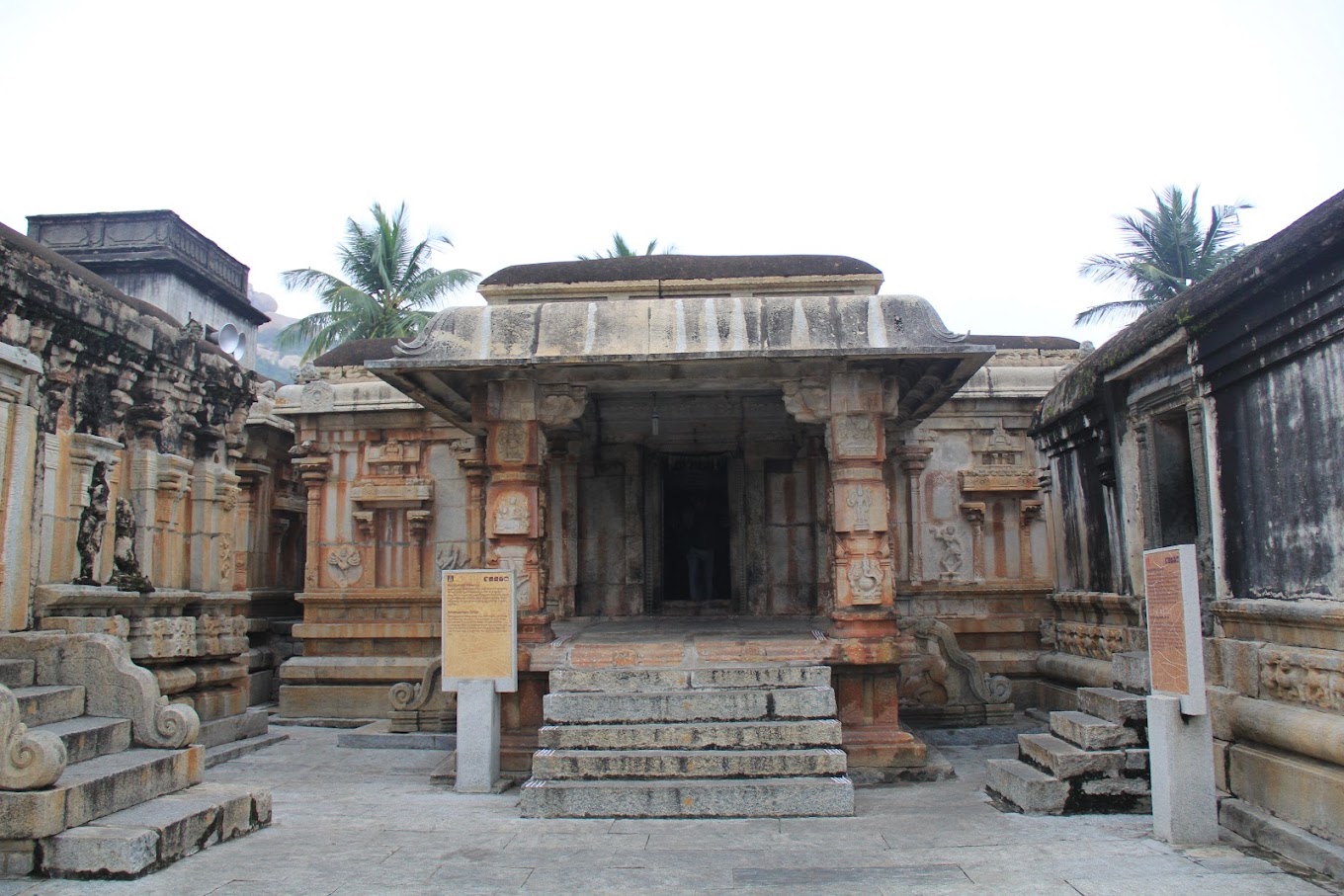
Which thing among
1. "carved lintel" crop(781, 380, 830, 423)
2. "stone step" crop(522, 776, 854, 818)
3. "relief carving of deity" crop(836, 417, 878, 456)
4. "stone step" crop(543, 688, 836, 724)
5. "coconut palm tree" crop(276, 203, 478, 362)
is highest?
"coconut palm tree" crop(276, 203, 478, 362)

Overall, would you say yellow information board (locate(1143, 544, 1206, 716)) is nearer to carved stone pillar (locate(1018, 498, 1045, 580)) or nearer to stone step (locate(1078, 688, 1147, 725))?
stone step (locate(1078, 688, 1147, 725))

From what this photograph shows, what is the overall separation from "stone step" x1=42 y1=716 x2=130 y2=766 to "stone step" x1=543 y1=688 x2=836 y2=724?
2.83 meters

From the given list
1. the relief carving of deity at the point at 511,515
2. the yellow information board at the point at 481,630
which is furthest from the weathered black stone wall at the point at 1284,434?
the relief carving of deity at the point at 511,515

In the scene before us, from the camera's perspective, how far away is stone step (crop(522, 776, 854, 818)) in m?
7.15

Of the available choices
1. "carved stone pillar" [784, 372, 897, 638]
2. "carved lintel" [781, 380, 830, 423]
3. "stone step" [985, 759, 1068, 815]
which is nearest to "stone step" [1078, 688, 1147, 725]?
"stone step" [985, 759, 1068, 815]

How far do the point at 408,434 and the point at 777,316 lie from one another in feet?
20.9

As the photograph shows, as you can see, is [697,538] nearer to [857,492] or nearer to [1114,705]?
[857,492]

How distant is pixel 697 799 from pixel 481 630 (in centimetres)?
220

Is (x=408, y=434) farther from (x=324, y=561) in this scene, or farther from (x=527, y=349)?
(x=527, y=349)

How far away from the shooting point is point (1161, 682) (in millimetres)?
6156

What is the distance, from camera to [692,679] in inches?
320

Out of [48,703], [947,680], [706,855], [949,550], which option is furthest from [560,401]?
[949,550]

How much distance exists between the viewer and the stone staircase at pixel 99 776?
215 inches

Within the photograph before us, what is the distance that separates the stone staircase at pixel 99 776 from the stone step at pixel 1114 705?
5.74 meters
